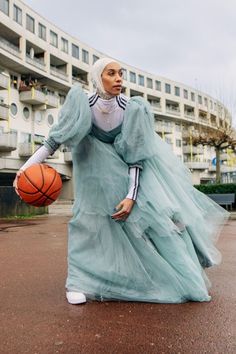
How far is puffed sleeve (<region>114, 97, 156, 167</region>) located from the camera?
3.12 meters

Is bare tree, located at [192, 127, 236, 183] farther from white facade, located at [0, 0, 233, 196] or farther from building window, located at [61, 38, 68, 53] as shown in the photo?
building window, located at [61, 38, 68, 53]

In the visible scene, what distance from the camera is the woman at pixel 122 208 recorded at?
310 centimetres

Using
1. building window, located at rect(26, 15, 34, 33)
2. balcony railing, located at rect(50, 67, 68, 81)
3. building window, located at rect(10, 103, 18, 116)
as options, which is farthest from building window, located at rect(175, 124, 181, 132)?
building window, located at rect(10, 103, 18, 116)

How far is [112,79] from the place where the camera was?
3217 mm

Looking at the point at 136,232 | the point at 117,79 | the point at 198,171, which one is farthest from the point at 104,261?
the point at 198,171

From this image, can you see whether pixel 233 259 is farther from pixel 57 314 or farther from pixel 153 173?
pixel 57 314

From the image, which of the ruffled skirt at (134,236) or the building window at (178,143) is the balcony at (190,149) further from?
the ruffled skirt at (134,236)

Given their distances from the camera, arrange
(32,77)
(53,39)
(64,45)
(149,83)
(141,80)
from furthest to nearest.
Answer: (149,83) < (141,80) < (64,45) < (53,39) < (32,77)

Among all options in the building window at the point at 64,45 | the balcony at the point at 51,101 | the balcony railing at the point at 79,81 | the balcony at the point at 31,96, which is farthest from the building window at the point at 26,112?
the building window at the point at 64,45

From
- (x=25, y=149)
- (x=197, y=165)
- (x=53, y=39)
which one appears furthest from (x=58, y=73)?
(x=197, y=165)

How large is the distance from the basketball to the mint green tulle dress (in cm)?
26

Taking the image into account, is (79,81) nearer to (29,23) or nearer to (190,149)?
(29,23)

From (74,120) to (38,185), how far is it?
1.85 feet

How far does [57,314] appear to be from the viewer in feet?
9.61
